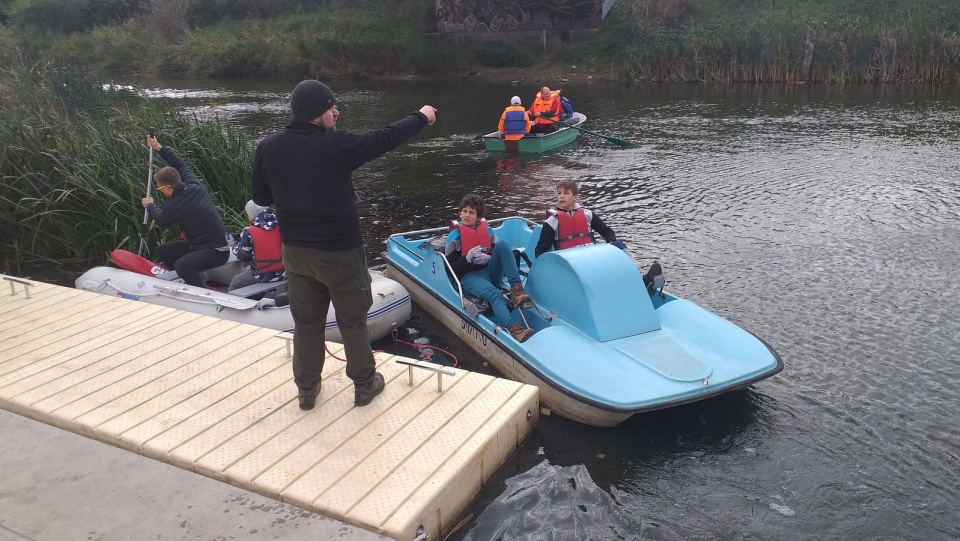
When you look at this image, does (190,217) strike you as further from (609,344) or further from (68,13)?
(68,13)

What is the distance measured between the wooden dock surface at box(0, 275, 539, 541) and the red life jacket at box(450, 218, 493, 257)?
166 centimetres

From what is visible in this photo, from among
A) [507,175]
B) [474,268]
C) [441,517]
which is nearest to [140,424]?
[441,517]

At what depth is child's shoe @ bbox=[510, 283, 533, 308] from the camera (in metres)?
6.17

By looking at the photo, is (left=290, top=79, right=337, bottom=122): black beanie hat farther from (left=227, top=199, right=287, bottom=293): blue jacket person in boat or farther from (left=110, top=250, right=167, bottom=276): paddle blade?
(left=110, top=250, right=167, bottom=276): paddle blade

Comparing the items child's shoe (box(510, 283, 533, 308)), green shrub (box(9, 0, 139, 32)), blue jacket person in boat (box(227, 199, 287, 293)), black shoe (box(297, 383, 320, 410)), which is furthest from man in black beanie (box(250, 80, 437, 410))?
green shrub (box(9, 0, 139, 32))

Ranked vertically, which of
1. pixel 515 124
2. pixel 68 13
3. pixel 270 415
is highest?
pixel 68 13

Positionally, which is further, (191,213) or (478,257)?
(191,213)

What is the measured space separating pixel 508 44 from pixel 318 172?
30945mm

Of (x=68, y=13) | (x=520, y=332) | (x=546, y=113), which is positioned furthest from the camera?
(x=68, y=13)

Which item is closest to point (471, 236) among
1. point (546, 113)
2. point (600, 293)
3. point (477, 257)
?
point (477, 257)

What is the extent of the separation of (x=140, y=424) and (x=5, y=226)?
6.31m

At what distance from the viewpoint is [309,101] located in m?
3.96

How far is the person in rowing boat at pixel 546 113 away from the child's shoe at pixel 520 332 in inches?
431

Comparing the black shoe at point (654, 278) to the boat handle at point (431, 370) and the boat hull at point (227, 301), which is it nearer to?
the boat handle at point (431, 370)
